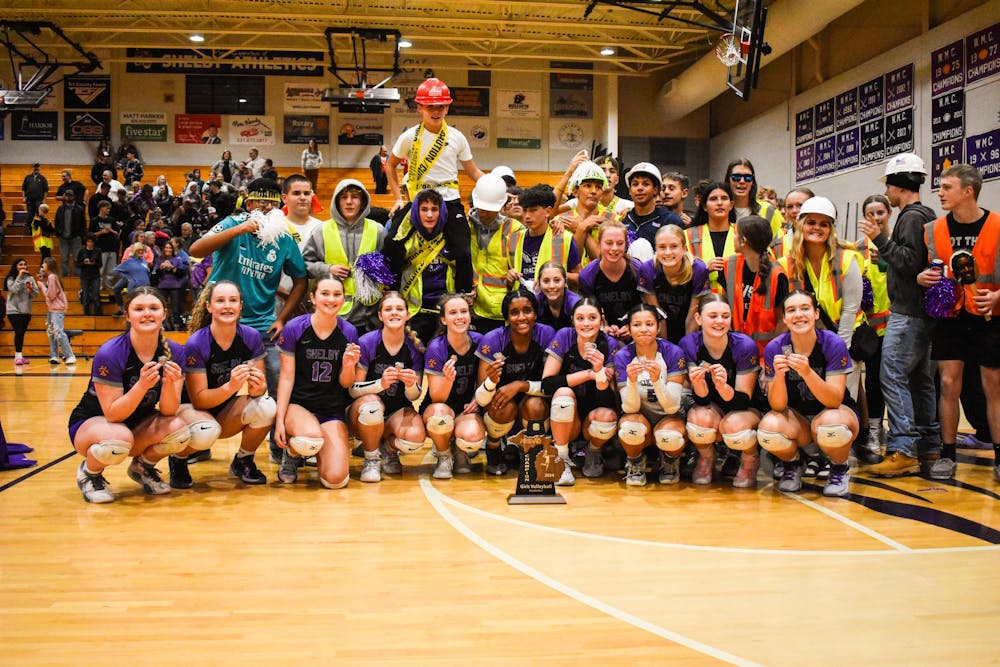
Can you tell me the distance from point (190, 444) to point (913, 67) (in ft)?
46.7

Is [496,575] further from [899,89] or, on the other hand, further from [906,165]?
[899,89]

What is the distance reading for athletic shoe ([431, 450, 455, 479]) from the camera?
18.0ft

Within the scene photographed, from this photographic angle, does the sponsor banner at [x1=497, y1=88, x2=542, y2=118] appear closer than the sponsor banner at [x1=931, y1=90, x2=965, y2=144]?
No

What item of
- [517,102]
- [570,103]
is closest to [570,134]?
[570,103]

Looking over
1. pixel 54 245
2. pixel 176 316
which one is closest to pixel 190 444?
pixel 176 316

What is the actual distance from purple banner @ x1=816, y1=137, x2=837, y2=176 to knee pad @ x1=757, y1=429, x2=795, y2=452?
13841 mm

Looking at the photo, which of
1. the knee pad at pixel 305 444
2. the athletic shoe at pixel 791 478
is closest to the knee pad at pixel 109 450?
the knee pad at pixel 305 444

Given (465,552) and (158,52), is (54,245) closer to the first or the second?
(158,52)

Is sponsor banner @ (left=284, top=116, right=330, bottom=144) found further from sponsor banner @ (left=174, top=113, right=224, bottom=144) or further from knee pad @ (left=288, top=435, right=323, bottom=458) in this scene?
knee pad @ (left=288, top=435, right=323, bottom=458)

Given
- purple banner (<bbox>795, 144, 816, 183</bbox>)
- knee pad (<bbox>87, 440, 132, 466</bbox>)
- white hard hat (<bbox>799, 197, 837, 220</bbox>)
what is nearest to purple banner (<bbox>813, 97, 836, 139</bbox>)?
purple banner (<bbox>795, 144, 816, 183</bbox>)

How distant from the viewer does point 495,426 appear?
5484mm

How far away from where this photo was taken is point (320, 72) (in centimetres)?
2383

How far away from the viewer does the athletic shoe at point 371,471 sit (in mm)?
5343

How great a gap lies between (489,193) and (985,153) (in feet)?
33.5
